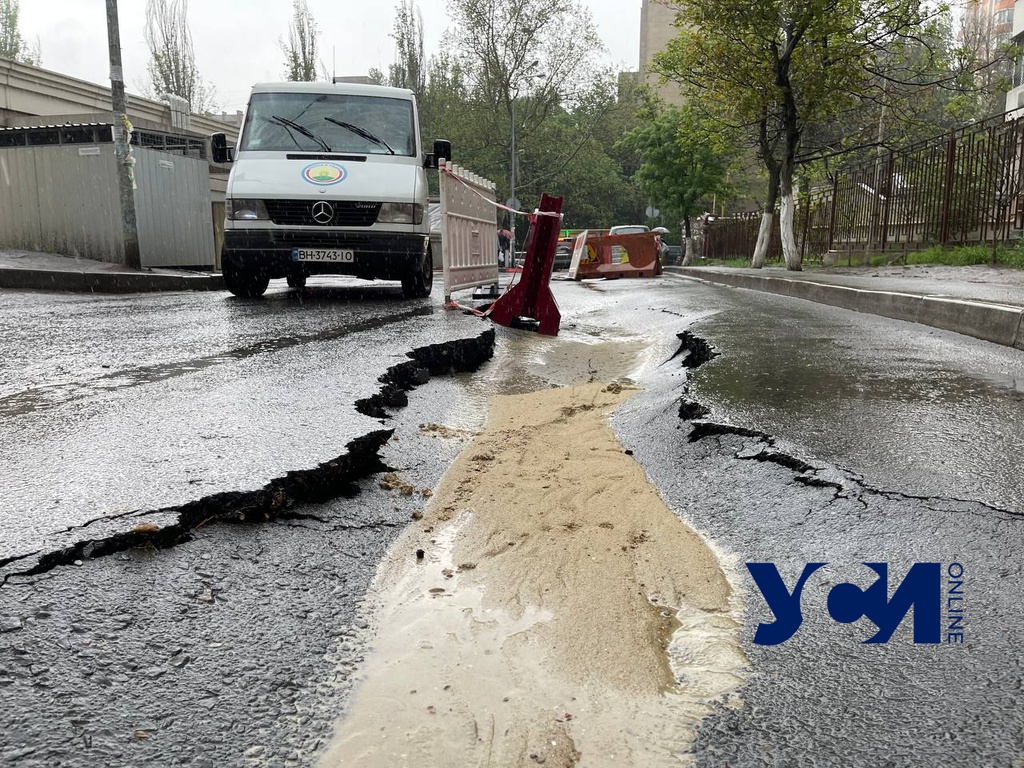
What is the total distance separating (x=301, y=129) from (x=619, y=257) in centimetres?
1298

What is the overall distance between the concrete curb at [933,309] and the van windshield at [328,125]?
16.4 ft

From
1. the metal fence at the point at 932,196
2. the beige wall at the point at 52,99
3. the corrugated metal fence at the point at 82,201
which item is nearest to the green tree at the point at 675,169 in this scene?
the metal fence at the point at 932,196

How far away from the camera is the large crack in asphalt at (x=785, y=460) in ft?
8.35

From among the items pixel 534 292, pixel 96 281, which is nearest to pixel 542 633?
pixel 534 292

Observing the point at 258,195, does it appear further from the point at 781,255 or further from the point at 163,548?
the point at 781,255

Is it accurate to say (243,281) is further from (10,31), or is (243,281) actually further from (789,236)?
(10,31)

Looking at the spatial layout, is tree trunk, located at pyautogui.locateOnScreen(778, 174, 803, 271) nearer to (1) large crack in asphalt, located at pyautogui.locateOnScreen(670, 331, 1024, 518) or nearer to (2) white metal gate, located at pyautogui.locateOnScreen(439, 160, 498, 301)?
(2) white metal gate, located at pyautogui.locateOnScreen(439, 160, 498, 301)

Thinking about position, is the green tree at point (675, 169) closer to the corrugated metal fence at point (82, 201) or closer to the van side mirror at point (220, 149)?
→ the corrugated metal fence at point (82, 201)

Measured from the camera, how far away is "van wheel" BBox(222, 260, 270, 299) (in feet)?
30.2

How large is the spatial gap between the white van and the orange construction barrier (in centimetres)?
1147

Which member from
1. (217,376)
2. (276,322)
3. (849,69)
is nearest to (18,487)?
(217,376)

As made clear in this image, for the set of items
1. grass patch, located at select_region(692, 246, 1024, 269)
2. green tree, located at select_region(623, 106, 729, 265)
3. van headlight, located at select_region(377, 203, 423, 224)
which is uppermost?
green tree, located at select_region(623, 106, 729, 265)

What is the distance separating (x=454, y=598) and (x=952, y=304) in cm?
594

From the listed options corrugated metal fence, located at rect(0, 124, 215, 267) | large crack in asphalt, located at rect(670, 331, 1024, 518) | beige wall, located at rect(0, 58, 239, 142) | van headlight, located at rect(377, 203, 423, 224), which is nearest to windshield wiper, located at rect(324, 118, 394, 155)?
van headlight, located at rect(377, 203, 423, 224)
